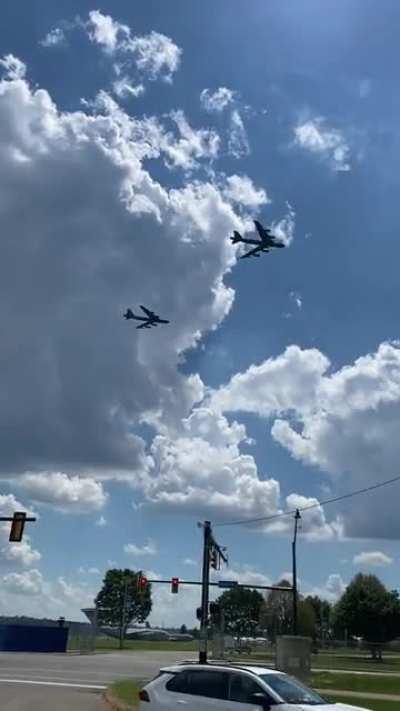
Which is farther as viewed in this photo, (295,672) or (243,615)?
(243,615)

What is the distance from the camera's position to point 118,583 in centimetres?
13362

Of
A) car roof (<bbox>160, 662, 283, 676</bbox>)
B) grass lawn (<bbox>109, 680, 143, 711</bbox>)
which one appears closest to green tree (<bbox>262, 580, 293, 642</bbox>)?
grass lawn (<bbox>109, 680, 143, 711</bbox>)

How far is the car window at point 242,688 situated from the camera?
12.0 meters

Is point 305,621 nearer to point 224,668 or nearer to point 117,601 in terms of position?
point 117,601

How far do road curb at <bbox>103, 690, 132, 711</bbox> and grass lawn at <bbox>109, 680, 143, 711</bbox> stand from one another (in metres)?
0.14

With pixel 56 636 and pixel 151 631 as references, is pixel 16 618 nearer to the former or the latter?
pixel 151 631

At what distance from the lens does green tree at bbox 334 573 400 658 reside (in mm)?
88562

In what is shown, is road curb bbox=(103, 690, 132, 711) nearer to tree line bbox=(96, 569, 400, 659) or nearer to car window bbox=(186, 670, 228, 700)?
car window bbox=(186, 670, 228, 700)

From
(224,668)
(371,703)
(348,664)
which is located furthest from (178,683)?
(348,664)

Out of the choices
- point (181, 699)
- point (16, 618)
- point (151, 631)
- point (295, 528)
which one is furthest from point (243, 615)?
point (181, 699)

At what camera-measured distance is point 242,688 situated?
40.3 ft

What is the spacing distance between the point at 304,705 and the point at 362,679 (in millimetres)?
27851

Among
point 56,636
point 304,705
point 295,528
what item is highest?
point 295,528

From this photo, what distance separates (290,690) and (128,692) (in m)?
14.4
